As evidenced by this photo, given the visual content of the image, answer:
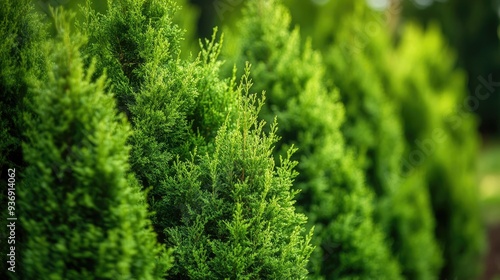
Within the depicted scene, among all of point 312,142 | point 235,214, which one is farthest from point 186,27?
point 235,214

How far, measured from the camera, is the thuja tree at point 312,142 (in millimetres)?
5266

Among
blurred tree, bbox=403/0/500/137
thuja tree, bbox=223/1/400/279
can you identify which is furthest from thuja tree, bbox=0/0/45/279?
blurred tree, bbox=403/0/500/137

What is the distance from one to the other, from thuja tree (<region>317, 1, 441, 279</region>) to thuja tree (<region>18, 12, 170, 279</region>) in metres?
4.10

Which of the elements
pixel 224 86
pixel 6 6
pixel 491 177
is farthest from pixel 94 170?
pixel 491 177

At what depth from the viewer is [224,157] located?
3760 millimetres

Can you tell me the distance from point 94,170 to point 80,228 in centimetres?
33

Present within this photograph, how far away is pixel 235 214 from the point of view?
365 cm

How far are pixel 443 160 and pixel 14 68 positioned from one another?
26.1ft

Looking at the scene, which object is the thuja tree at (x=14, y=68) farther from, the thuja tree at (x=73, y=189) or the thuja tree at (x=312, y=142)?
the thuja tree at (x=312, y=142)

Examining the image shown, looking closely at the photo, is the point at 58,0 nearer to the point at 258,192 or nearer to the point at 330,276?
the point at 258,192

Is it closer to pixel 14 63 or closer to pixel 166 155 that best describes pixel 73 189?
pixel 166 155

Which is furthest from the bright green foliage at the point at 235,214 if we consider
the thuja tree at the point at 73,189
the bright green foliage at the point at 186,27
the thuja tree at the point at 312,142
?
the thuja tree at the point at 312,142

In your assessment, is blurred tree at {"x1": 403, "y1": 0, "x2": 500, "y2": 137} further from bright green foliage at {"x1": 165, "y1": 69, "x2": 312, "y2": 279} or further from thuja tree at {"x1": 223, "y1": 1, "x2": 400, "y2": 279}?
bright green foliage at {"x1": 165, "y1": 69, "x2": 312, "y2": 279}

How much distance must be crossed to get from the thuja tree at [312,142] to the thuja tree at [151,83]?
4.79 ft
